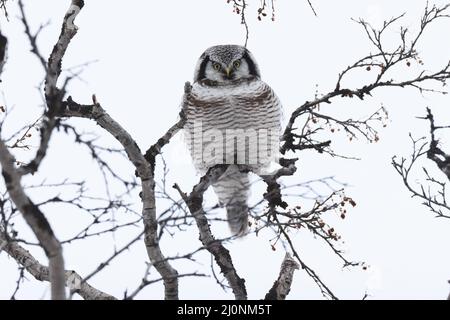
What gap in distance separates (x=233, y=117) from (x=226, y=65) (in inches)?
21.0

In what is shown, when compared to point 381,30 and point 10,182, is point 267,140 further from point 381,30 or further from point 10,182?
point 10,182

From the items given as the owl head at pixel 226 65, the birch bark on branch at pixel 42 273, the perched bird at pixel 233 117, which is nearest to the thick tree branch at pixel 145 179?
the birch bark on branch at pixel 42 273

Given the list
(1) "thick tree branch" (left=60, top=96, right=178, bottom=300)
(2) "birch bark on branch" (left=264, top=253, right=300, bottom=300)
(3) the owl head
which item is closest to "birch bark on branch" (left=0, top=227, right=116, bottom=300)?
(1) "thick tree branch" (left=60, top=96, right=178, bottom=300)

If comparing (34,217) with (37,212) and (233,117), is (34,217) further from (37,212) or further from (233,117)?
(233,117)

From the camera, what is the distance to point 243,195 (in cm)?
634

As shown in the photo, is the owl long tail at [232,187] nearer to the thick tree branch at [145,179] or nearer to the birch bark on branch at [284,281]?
the birch bark on branch at [284,281]

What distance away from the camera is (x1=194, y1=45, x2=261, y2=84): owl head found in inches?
250

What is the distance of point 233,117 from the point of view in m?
6.18

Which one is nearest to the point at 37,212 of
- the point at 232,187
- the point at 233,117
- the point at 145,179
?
the point at 145,179

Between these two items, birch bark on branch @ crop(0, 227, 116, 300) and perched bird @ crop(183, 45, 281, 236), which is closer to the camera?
birch bark on branch @ crop(0, 227, 116, 300)

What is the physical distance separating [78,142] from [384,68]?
9.70 feet

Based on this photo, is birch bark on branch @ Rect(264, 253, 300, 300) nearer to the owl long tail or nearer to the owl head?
the owl long tail

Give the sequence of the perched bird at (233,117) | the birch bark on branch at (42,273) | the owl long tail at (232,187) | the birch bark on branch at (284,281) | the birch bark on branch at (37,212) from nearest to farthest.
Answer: the birch bark on branch at (37,212)
the birch bark on branch at (42,273)
the birch bark on branch at (284,281)
the perched bird at (233,117)
the owl long tail at (232,187)

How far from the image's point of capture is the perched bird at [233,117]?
619 centimetres
